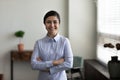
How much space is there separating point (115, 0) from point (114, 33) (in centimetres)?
55

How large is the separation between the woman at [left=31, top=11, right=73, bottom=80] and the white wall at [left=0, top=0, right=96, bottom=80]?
2849 mm

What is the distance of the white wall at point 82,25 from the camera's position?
512 cm

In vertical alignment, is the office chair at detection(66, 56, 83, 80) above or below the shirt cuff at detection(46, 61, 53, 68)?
below

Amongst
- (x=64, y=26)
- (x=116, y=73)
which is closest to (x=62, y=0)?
(x=64, y=26)

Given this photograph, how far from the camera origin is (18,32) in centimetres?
514

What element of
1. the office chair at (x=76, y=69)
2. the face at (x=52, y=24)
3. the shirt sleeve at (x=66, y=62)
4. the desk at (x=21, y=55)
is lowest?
the office chair at (x=76, y=69)

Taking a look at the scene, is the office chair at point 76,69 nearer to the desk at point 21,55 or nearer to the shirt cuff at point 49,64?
the desk at point 21,55

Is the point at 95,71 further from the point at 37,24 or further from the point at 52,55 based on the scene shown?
the point at 52,55

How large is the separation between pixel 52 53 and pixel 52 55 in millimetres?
22

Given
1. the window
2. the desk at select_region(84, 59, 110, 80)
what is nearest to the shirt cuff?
the desk at select_region(84, 59, 110, 80)

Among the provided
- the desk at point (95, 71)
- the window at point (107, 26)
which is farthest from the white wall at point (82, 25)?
the desk at point (95, 71)

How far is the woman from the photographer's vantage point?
223cm

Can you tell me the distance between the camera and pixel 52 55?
2.25 m

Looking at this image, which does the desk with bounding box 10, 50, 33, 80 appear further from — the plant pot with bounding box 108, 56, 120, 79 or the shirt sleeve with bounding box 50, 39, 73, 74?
the shirt sleeve with bounding box 50, 39, 73, 74
